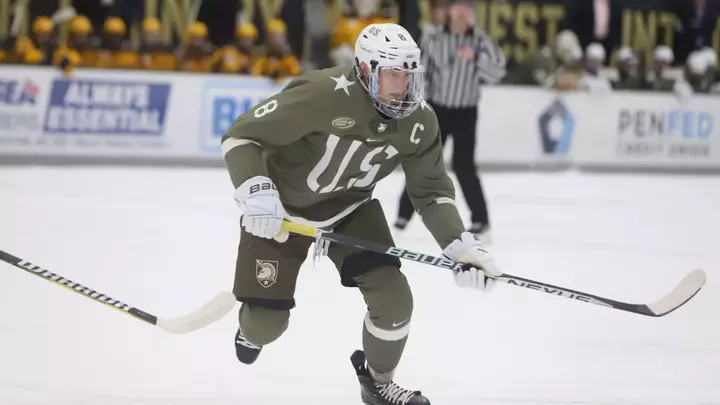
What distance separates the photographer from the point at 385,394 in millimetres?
3248

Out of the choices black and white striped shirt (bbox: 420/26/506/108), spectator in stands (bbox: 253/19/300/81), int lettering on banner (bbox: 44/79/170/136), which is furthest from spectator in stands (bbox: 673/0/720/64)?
black and white striped shirt (bbox: 420/26/506/108)

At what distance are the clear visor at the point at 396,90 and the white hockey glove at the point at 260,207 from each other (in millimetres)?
370

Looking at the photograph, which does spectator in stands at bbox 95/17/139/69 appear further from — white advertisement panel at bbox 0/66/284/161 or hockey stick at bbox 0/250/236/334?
hockey stick at bbox 0/250/236/334

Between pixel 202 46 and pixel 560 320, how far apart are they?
636cm

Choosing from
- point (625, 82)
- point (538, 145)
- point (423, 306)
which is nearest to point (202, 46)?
point (538, 145)

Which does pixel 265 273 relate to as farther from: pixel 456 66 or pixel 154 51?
pixel 154 51

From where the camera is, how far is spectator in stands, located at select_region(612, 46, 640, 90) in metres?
12.0

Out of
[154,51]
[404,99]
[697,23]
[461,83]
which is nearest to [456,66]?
[461,83]

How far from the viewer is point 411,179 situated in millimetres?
3270

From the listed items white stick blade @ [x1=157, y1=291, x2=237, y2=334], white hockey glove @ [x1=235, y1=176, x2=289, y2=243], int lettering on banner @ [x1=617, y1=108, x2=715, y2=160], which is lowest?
int lettering on banner @ [x1=617, y1=108, x2=715, y2=160]

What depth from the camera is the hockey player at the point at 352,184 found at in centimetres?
305

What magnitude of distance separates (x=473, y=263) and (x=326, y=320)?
142cm

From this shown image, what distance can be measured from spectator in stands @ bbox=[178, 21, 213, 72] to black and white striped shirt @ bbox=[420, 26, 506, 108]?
384cm

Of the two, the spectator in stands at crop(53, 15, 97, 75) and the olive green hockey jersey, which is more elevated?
the olive green hockey jersey
